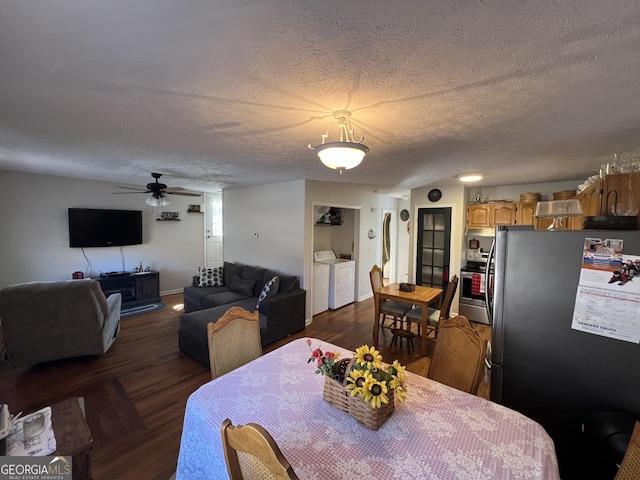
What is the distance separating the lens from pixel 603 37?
3.28ft

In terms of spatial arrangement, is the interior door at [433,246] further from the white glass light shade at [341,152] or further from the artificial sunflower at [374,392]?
the artificial sunflower at [374,392]

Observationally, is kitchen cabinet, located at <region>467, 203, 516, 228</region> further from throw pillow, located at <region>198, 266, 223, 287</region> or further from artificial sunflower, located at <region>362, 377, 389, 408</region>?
throw pillow, located at <region>198, 266, 223, 287</region>

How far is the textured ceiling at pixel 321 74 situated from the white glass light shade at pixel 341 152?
10.0 inches

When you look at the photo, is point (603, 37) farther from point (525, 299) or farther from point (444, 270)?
point (444, 270)

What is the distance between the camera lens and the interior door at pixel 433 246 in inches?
192

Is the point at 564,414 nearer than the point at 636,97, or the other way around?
the point at 636,97

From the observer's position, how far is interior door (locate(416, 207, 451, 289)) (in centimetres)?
488

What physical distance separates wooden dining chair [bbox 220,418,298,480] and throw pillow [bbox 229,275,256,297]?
3.79 meters

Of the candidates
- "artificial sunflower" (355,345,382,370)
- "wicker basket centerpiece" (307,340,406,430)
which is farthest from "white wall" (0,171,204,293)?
"artificial sunflower" (355,345,382,370)

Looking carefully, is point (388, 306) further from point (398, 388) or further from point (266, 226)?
point (398, 388)

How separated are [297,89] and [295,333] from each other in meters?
3.49

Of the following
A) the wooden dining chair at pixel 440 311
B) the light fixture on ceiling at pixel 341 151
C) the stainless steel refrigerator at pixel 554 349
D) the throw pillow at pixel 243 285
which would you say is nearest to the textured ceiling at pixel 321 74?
the light fixture on ceiling at pixel 341 151

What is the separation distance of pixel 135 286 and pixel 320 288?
365 centimetres

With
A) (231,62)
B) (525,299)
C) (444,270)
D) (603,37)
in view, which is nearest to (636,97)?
(603,37)
